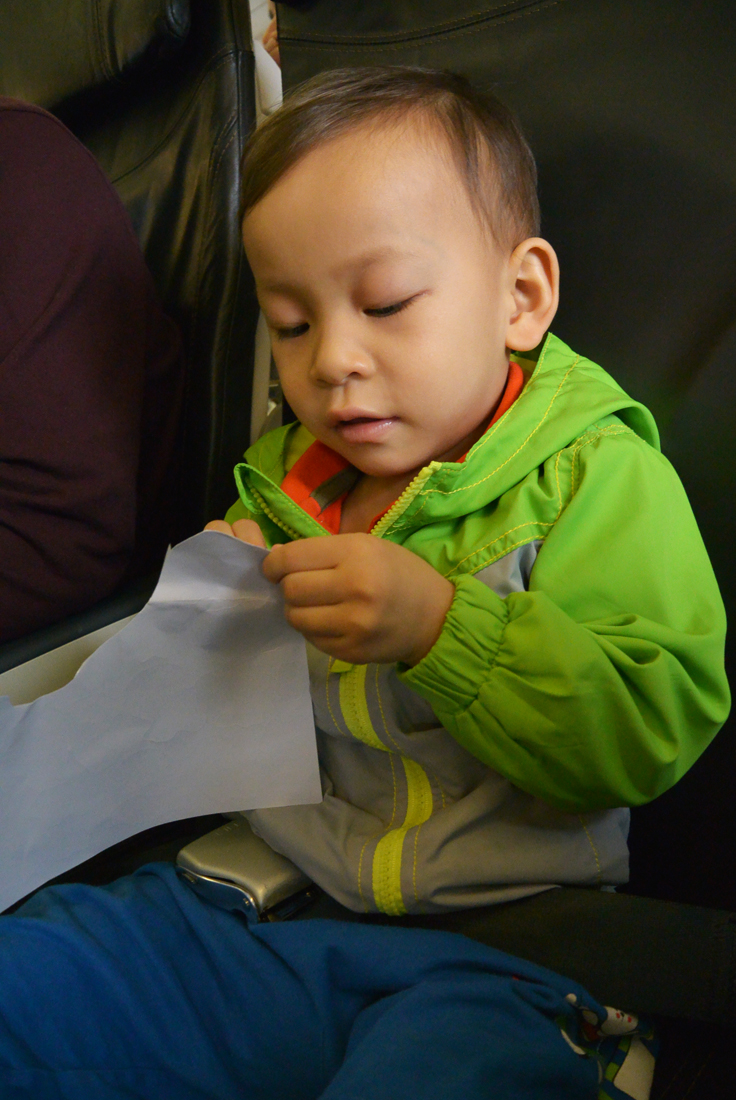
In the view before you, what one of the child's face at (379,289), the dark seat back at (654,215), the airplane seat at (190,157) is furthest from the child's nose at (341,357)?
the airplane seat at (190,157)

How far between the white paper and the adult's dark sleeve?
0.73 ft

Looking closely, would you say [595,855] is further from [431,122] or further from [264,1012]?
[431,122]

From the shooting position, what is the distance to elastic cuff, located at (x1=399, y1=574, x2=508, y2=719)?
586mm

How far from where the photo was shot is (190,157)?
1108mm

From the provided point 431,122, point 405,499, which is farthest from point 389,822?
point 431,122

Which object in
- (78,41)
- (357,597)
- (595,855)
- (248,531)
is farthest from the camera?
(78,41)

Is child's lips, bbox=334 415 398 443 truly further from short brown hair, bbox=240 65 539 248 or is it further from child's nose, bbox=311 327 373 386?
short brown hair, bbox=240 65 539 248

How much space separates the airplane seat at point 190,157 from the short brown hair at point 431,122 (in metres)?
0.26

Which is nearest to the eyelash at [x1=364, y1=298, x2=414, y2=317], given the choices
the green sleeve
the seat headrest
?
the green sleeve

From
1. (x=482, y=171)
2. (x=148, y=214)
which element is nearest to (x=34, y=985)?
(x=482, y=171)

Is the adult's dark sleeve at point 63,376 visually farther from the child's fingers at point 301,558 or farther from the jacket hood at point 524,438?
the child's fingers at point 301,558

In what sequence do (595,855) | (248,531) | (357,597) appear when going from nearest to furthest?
(357,597) → (595,855) → (248,531)

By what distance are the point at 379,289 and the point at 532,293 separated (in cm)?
19

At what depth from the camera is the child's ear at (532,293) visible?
777 millimetres
